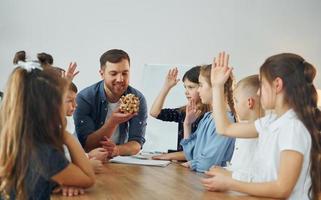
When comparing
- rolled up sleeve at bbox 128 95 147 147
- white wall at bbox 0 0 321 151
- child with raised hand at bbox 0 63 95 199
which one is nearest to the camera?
child with raised hand at bbox 0 63 95 199

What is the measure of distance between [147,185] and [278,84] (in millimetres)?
559

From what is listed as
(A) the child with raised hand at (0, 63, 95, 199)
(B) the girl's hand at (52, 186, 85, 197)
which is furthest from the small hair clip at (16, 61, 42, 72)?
(B) the girl's hand at (52, 186, 85, 197)

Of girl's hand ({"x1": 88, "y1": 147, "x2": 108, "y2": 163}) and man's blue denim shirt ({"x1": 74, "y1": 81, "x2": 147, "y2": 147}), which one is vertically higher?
man's blue denim shirt ({"x1": 74, "y1": 81, "x2": 147, "y2": 147})

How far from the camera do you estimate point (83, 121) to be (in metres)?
2.64

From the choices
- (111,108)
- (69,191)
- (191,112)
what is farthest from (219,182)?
(111,108)

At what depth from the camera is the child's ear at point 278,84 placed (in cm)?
140

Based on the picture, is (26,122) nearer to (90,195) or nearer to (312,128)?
(90,195)

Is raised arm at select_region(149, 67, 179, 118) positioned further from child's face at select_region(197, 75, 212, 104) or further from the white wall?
the white wall

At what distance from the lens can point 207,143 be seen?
2.14m

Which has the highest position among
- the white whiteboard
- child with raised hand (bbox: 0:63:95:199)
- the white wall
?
the white wall

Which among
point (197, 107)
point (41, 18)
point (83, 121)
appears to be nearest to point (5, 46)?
point (41, 18)

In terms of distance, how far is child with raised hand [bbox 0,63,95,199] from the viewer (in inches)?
46.9

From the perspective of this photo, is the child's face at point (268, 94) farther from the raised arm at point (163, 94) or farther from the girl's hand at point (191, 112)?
the raised arm at point (163, 94)

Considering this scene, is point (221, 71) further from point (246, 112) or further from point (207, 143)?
point (207, 143)
